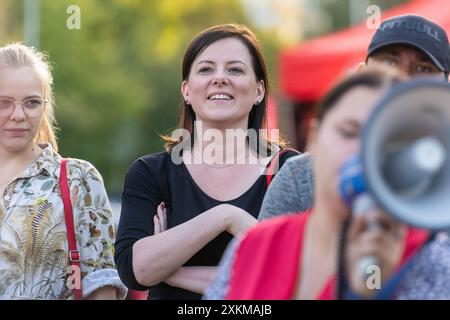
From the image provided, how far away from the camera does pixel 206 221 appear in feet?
13.2

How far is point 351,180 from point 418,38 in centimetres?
164

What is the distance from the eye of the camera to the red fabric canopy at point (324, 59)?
12.6 m

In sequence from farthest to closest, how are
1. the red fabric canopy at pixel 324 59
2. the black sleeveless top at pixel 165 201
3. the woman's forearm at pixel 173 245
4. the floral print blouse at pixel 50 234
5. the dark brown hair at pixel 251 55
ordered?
the red fabric canopy at pixel 324 59 < the dark brown hair at pixel 251 55 < the floral print blouse at pixel 50 234 < the black sleeveless top at pixel 165 201 < the woman's forearm at pixel 173 245

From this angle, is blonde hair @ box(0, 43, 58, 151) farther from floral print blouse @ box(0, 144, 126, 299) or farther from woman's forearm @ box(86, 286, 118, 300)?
woman's forearm @ box(86, 286, 118, 300)

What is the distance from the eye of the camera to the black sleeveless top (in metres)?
4.16

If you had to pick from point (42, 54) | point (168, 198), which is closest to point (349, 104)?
point (168, 198)

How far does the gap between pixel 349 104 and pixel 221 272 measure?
0.59 meters

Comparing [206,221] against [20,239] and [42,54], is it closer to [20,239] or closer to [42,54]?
[20,239]

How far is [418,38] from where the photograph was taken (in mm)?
3861

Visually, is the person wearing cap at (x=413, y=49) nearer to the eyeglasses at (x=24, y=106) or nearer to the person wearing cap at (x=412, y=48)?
the person wearing cap at (x=412, y=48)

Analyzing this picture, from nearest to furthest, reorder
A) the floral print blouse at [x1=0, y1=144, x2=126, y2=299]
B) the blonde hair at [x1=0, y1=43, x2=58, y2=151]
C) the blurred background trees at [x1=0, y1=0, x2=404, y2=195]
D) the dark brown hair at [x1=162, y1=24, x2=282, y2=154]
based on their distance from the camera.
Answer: the floral print blouse at [x1=0, y1=144, x2=126, y2=299], the dark brown hair at [x1=162, y1=24, x2=282, y2=154], the blonde hair at [x1=0, y1=43, x2=58, y2=151], the blurred background trees at [x1=0, y1=0, x2=404, y2=195]

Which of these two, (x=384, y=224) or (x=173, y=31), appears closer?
(x=384, y=224)

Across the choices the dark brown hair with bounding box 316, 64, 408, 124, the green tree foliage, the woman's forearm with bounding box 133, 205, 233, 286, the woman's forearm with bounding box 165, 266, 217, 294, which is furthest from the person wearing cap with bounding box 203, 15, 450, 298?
the green tree foliage

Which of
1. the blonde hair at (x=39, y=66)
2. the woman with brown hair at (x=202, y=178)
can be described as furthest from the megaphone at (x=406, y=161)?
the blonde hair at (x=39, y=66)
